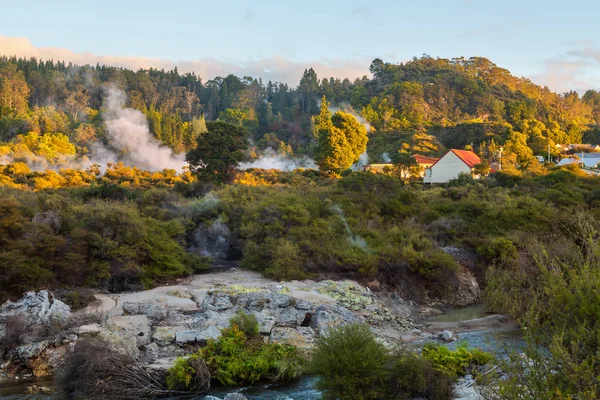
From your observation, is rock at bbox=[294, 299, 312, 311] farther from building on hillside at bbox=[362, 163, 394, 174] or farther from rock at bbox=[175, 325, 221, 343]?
building on hillside at bbox=[362, 163, 394, 174]

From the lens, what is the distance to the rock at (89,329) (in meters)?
13.6

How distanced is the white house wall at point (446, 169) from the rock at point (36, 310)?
40.4 metres

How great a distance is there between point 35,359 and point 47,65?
3876 inches

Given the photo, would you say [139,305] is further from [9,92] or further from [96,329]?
[9,92]

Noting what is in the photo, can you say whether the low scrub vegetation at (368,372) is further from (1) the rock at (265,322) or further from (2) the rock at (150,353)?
(2) the rock at (150,353)

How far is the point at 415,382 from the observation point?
1084 centimetres

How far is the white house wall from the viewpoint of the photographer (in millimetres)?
50781

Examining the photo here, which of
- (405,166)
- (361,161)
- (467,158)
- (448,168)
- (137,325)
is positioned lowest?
(137,325)

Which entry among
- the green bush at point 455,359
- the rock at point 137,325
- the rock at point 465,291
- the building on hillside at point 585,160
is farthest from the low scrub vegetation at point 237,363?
the building on hillside at point 585,160

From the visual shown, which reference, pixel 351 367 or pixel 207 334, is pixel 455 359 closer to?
pixel 351 367

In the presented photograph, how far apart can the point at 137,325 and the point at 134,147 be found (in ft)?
183

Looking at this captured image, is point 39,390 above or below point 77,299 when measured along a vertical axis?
below

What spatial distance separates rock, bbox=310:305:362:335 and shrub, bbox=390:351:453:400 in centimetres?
458

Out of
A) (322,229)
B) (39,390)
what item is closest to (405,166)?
(322,229)
